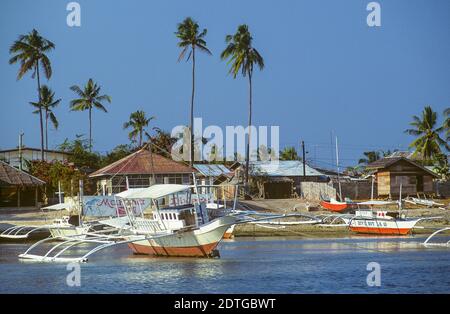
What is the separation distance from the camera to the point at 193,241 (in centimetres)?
3950

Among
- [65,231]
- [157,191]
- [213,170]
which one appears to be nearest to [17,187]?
[213,170]

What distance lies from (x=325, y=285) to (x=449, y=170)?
53.0m

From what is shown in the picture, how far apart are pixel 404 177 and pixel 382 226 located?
20143mm

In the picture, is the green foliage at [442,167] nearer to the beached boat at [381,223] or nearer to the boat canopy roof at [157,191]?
the beached boat at [381,223]

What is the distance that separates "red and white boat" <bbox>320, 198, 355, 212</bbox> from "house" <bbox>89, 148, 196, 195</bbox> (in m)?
11.5

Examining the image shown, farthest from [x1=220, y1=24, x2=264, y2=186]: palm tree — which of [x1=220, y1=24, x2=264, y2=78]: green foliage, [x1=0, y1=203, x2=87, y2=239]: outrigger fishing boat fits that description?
[x1=0, y1=203, x2=87, y2=239]: outrigger fishing boat

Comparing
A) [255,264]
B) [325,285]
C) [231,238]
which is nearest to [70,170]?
[231,238]

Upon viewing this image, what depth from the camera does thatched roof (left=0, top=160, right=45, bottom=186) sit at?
6806 centimetres

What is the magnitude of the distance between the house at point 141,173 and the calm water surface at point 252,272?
22.2 metres

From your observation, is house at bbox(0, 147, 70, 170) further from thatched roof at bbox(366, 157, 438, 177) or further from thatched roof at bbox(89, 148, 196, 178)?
thatched roof at bbox(366, 157, 438, 177)

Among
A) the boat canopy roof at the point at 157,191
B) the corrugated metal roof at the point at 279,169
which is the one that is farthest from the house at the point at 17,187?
the boat canopy roof at the point at 157,191

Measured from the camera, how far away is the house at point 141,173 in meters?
68.2

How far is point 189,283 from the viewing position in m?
32.2
